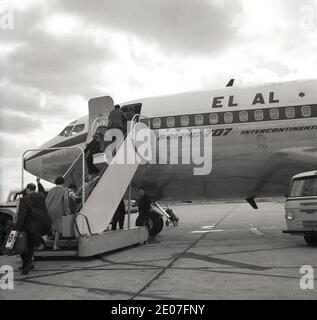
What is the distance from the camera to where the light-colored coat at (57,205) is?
33.6ft

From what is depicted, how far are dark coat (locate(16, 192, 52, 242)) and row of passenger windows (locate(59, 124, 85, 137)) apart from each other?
681 centimetres

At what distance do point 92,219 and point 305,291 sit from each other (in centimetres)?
558

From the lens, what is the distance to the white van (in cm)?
1097

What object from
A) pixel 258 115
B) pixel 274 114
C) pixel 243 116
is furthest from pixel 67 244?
pixel 274 114

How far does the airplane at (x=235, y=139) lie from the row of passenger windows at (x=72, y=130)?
8.3 inches

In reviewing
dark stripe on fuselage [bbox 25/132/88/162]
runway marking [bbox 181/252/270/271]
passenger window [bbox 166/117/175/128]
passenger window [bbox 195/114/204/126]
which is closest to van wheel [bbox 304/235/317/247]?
runway marking [bbox 181/252/270/271]

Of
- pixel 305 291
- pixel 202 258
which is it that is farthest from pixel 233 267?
pixel 305 291

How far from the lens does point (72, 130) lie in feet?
51.0

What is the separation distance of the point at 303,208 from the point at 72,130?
8196 mm

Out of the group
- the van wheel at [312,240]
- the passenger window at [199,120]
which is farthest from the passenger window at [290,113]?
the van wheel at [312,240]

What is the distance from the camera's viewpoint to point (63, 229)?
1020cm

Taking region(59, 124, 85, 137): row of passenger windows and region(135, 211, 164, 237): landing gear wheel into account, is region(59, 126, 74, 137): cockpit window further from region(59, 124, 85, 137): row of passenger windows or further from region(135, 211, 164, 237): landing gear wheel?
region(135, 211, 164, 237): landing gear wheel
